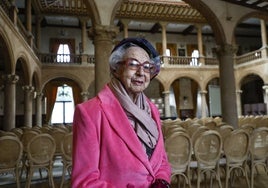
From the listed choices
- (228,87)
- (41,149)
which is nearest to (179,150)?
(41,149)

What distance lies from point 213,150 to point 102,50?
13.1ft

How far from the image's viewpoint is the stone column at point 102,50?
6836 mm

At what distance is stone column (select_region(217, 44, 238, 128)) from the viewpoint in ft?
28.6

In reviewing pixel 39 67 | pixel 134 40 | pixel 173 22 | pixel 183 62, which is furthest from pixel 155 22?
pixel 134 40

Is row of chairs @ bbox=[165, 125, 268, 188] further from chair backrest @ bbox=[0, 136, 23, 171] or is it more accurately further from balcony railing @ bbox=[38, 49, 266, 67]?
balcony railing @ bbox=[38, 49, 266, 67]

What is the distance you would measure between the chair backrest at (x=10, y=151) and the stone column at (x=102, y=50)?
290 centimetres

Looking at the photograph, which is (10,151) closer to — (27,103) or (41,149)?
(41,149)

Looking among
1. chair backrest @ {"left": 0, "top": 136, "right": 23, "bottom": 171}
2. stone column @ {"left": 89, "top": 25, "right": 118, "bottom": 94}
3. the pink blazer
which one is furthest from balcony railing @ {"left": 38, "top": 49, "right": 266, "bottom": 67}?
the pink blazer

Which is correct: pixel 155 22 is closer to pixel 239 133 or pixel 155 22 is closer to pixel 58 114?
pixel 58 114

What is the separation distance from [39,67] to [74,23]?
17.0 ft

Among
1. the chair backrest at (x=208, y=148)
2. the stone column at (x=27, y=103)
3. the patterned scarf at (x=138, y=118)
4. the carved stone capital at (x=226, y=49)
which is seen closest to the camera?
the patterned scarf at (x=138, y=118)

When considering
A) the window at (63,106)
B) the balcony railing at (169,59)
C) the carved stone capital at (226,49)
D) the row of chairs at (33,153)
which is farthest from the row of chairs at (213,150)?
the window at (63,106)

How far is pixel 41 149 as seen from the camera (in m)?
4.61

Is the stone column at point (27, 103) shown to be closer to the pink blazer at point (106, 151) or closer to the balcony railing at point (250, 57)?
the pink blazer at point (106, 151)
